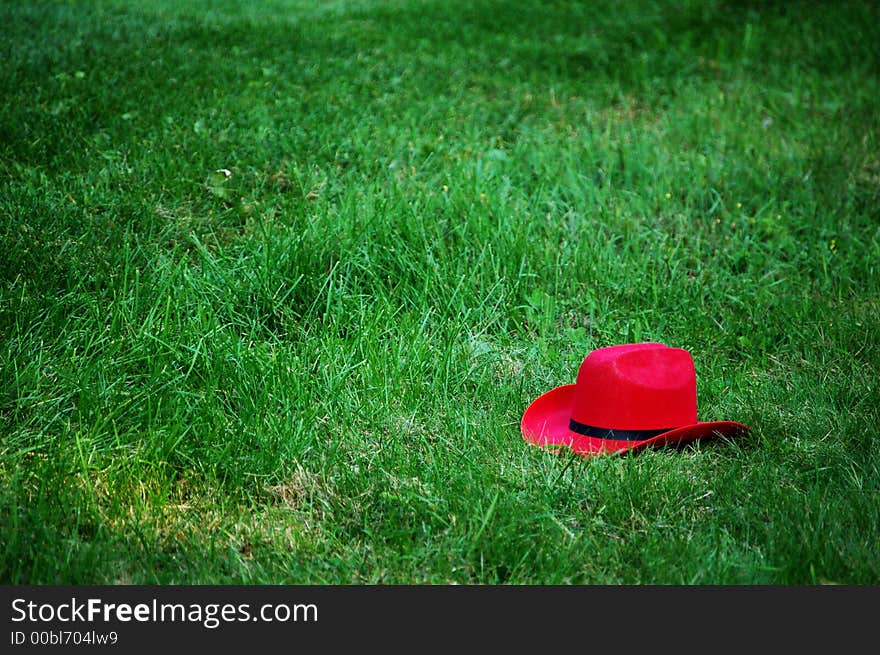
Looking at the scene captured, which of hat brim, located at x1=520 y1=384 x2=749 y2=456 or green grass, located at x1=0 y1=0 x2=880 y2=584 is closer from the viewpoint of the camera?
green grass, located at x1=0 y1=0 x2=880 y2=584

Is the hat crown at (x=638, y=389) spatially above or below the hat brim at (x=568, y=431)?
above

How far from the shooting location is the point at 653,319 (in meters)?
4.79

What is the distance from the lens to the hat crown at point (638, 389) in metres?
3.42

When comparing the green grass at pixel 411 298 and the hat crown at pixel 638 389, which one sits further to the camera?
the hat crown at pixel 638 389

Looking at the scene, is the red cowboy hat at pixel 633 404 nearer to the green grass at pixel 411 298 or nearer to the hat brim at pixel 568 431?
the hat brim at pixel 568 431

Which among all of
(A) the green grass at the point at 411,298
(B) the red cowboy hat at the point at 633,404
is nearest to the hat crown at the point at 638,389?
(B) the red cowboy hat at the point at 633,404

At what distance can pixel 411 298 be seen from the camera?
4688 mm

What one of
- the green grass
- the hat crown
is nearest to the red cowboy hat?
the hat crown

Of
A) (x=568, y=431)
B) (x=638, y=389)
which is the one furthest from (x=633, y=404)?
(x=568, y=431)

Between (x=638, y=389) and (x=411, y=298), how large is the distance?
1.62m

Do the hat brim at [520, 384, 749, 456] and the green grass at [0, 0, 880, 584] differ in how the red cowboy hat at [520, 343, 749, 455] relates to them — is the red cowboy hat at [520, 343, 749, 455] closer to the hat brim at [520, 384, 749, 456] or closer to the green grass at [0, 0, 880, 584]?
the hat brim at [520, 384, 749, 456]

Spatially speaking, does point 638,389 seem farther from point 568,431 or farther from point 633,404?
point 568,431

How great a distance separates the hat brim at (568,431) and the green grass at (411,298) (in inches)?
2.9

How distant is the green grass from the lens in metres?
2.97
